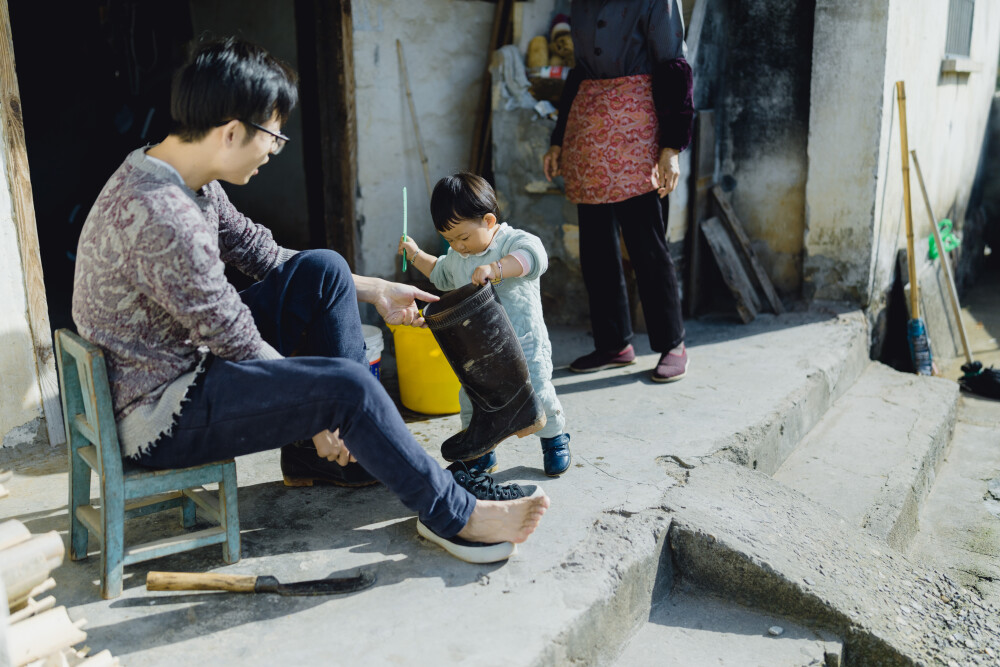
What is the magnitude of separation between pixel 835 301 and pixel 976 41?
11.9 ft

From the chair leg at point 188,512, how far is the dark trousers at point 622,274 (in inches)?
88.3

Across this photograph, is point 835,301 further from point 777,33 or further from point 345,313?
point 345,313

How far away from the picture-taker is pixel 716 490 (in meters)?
2.99

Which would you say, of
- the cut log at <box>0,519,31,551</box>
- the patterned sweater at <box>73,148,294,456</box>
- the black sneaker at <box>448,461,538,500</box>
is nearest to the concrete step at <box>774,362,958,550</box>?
the black sneaker at <box>448,461,538,500</box>

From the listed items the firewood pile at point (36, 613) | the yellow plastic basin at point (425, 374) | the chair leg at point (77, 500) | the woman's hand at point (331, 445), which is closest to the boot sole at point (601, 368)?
the yellow plastic basin at point (425, 374)

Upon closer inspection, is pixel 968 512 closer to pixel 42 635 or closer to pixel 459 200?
pixel 459 200

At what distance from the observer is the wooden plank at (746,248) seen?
5.22 m

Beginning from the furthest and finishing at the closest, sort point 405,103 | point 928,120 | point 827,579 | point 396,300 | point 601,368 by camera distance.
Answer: point 928,120 < point 405,103 < point 601,368 < point 396,300 < point 827,579

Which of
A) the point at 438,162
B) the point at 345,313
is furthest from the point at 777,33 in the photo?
the point at 345,313

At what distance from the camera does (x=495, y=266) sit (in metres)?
2.80

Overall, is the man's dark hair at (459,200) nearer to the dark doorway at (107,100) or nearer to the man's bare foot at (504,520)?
the man's bare foot at (504,520)

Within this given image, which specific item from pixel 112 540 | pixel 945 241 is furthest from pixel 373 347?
pixel 945 241

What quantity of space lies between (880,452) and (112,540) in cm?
333

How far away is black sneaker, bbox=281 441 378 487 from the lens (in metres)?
2.95
